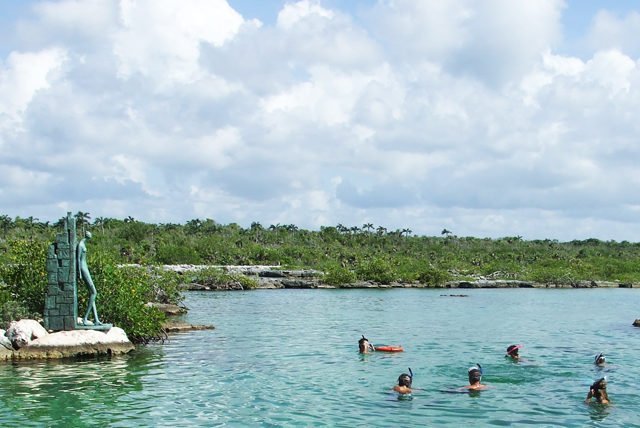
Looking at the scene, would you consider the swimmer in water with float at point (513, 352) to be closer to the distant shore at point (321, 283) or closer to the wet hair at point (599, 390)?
the wet hair at point (599, 390)

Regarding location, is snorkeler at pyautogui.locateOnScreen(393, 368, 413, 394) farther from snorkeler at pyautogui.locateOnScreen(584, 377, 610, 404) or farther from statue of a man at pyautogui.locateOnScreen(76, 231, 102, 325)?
statue of a man at pyautogui.locateOnScreen(76, 231, 102, 325)

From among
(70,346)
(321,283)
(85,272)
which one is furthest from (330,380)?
(321,283)

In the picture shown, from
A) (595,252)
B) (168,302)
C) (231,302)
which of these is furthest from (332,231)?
(168,302)

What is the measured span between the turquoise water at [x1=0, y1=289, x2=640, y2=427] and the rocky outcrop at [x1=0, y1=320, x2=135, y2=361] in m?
0.57

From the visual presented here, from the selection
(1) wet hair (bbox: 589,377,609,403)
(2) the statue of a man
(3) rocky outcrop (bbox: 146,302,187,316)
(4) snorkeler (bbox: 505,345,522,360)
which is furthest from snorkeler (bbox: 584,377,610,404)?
(3) rocky outcrop (bbox: 146,302,187,316)

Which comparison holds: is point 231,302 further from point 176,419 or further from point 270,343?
point 176,419

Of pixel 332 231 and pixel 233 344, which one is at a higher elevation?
pixel 332 231

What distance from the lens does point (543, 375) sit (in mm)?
25469

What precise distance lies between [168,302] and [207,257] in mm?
76867

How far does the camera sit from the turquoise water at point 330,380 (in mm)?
18891

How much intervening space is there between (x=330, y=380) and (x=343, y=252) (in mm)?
113038

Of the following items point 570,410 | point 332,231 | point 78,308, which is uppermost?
point 332,231

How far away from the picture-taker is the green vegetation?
10188 cm

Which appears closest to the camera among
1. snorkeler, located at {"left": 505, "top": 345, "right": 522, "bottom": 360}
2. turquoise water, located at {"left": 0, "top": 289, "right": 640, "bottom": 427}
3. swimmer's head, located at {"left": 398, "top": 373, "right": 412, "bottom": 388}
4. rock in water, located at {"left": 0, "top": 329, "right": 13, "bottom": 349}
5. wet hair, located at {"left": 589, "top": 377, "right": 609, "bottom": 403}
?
turquoise water, located at {"left": 0, "top": 289, "right": 640, "bottom": 427}
